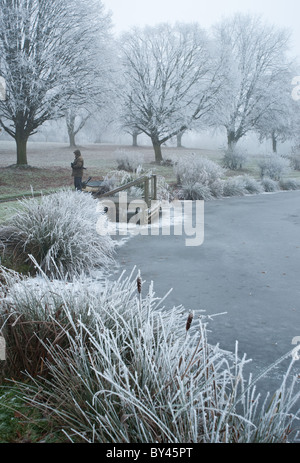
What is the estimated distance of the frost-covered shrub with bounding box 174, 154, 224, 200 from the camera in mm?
14320

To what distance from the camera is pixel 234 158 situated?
82.2 feet

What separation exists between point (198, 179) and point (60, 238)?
9617 mm

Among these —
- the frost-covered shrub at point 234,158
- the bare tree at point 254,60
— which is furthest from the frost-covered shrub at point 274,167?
the bare tree at point 254,60

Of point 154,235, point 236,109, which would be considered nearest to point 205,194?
point 154,235

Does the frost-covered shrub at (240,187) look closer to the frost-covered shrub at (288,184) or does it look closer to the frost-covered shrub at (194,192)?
the frost-covered shrub at (194,192)

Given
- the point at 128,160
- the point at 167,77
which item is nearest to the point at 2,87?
the point at 128,160

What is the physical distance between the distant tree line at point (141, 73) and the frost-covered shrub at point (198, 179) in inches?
236

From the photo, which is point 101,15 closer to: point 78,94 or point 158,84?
point 78,94

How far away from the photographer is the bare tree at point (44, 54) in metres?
16.0

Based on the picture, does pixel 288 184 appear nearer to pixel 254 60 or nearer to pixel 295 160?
pixel 295 160

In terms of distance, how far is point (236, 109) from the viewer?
29.7 meters

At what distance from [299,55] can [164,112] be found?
43.9 feet

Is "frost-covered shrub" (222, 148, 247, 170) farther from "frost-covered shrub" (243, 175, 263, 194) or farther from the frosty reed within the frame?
the frosty reed

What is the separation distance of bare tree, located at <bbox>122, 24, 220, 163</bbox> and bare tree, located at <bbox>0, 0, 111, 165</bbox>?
649 cm
